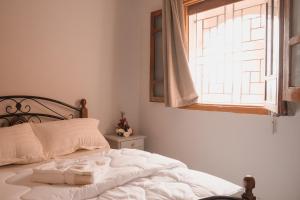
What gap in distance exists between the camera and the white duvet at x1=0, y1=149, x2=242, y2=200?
1296 mm

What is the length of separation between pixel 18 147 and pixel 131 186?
0.98 metres

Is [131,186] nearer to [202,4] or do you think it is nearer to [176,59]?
[176,59]

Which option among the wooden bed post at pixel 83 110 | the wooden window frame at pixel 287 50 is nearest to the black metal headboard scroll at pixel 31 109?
the wooden bed post at pixel 83 110

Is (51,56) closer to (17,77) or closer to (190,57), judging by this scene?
(17,77)

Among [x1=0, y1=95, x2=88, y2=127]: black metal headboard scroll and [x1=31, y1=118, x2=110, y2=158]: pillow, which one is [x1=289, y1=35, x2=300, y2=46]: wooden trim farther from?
[x1=0, y1=95, x2=88, y2=127]: black metal headboard scroll

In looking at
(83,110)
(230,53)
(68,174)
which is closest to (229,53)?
(230,53)

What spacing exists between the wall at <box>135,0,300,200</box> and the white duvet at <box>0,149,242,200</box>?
25.5 inches

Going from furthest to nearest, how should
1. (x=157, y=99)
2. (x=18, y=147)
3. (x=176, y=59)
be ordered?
1. (x=157, y=99)
2. (x=176, y=59)
3. (x=18, y=147)

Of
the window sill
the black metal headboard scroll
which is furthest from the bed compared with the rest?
the window sill

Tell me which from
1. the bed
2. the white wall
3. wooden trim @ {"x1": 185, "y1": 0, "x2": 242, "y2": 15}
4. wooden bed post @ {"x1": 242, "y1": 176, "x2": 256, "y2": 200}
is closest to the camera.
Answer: wooden bed post @ {"x1": 242, "y1": 176, "x2": 256, "y2": 200}

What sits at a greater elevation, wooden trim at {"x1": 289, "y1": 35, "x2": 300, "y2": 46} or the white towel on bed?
wooden trim at {"x1": 289, "y1": 35, "x2": 300, "y2": 46}

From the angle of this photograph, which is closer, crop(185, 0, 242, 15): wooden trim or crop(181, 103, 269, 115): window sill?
crop(181, 103, 269, 115): window sill

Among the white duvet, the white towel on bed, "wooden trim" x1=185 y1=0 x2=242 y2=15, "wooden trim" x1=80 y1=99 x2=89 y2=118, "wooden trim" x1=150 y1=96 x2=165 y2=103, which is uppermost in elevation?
"wooden trim" x1=185 y1=0 x2=242 y2=15

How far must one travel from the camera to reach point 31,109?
246 cm
